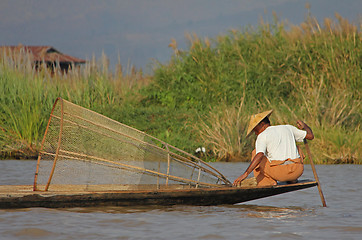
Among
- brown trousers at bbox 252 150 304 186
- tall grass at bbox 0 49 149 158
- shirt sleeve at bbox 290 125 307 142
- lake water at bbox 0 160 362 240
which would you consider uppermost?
tall grass at bbox 0 49 149 158

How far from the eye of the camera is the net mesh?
7.14 metres

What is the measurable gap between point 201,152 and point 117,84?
16.2ft

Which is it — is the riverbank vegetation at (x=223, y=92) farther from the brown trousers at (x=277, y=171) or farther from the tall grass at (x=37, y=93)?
the brown trousers at (x=277, y=171)

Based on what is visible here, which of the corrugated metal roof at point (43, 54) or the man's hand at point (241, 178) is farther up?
the corrugated metal roof at point (43, 54)

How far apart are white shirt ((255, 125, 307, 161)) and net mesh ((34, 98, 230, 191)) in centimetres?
70

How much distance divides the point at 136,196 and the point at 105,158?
97 cm

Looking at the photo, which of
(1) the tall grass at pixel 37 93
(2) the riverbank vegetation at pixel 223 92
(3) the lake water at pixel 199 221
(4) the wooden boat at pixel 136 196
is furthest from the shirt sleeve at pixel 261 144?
(1) the tall grass at pixel 37 93

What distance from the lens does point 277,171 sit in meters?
7.34

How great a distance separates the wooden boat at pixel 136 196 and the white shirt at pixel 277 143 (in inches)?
16.0

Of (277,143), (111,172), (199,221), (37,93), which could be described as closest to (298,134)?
(277,143)

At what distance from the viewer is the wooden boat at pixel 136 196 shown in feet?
22.2

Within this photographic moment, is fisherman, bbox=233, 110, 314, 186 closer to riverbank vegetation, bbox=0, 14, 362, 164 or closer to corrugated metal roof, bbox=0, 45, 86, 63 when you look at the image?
riverbank vegetation, bbox=0, 14, 362, 164

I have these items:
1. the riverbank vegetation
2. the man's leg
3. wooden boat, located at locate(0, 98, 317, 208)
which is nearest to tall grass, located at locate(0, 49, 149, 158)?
the riverbank vegetation

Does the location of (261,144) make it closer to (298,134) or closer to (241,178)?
(241,178)
